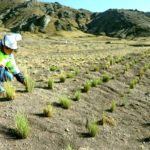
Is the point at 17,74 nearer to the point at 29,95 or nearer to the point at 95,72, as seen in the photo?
the point at 29,95

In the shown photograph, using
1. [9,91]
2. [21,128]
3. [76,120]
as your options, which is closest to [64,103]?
[76,120]

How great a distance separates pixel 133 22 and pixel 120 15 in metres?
15.3

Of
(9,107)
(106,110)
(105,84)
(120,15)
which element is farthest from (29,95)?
(120,15)

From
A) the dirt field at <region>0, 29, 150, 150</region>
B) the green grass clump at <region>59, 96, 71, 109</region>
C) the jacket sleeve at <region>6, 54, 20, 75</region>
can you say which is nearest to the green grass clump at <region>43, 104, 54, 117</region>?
the dirt field at <region>0, 29, 150, 150</region>

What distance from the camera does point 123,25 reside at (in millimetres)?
174500

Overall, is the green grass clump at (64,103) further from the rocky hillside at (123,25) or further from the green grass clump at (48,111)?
the rocky hillside at (123,25)

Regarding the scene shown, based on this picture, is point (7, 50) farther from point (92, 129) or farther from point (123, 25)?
point (123, 25)

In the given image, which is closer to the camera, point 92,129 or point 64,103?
point 92,129

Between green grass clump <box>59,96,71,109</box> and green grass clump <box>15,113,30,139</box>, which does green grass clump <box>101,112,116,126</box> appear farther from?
green grass clump <box>15,113,30,139</box>

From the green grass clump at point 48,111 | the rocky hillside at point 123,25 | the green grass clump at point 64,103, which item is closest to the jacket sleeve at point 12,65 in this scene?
the green grass clump at point 64,103

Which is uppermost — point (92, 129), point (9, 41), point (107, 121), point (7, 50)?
point (9, 41)

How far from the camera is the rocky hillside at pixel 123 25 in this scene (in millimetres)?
161750

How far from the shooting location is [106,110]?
44.0 ft

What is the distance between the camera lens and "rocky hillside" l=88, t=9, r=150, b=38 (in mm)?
161750
